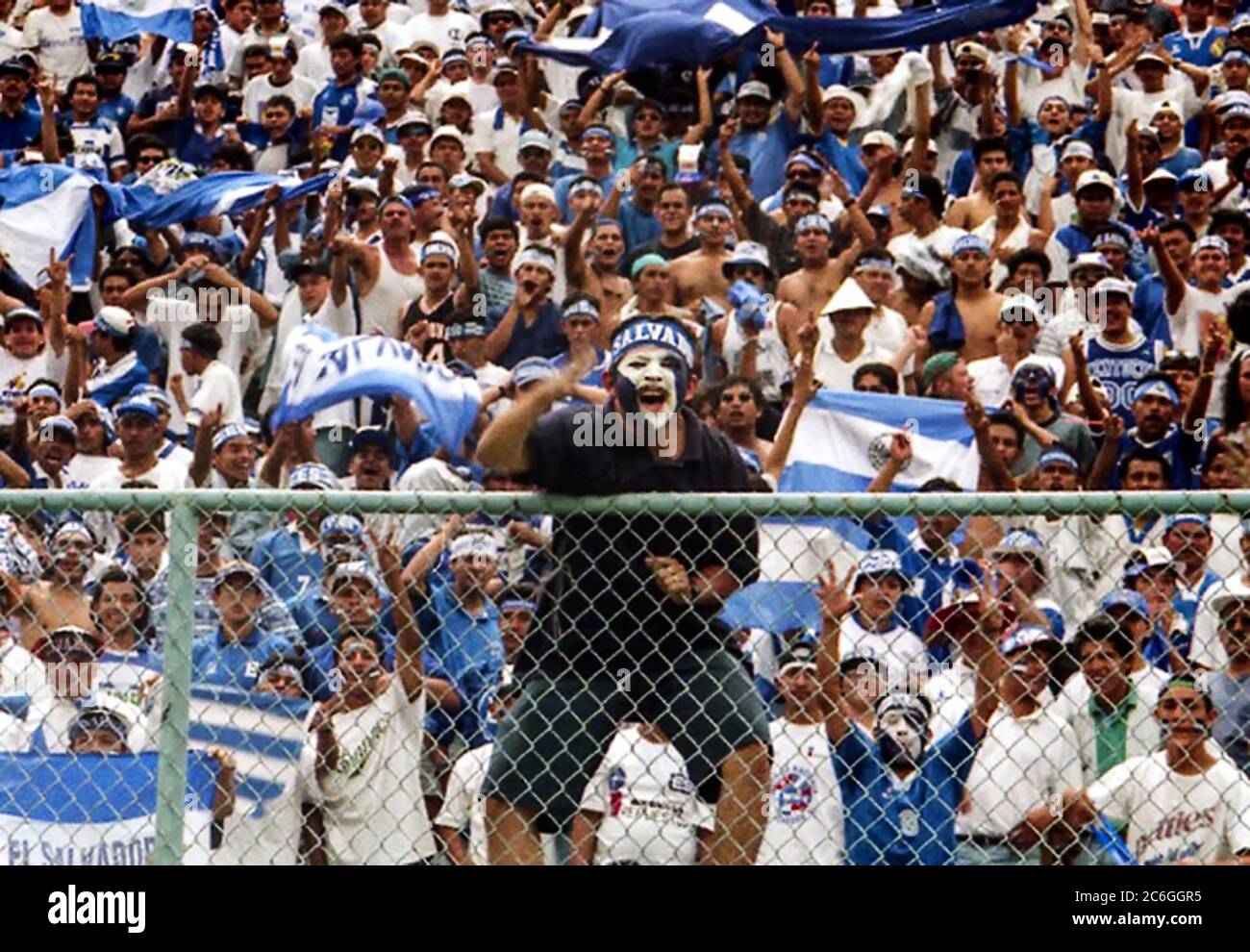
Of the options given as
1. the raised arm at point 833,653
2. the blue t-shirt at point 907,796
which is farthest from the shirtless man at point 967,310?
the blue t-shirt at point 907,796

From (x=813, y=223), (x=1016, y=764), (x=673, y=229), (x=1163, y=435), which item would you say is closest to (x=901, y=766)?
(x=1016, y=764)

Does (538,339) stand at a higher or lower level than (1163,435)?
higher

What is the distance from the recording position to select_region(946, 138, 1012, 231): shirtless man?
1356 cm

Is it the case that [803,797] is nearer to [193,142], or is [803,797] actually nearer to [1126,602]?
[1126,602]

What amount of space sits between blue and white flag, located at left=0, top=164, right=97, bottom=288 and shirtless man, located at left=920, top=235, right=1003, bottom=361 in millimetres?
4439

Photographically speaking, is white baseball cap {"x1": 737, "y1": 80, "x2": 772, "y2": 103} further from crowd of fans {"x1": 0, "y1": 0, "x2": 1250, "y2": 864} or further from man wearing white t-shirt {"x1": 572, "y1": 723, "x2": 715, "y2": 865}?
man wearing white t-shirt {"x1": 572, "y1": 723, "x2": 715, "y2": 865}

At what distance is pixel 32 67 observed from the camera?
625 inches

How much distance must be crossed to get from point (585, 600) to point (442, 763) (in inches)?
53.9

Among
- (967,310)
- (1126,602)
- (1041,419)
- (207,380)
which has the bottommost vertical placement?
(1126,602)

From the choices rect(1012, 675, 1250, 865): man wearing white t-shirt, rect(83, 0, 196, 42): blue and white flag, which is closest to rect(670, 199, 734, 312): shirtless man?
rect(83, 0, 196, 42): blue and white flag

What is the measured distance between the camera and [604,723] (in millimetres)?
7102

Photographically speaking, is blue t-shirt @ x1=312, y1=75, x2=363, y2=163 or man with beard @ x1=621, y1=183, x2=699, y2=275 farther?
blue t-shirt @ x1=312, y1=75, x2=363, y2=163

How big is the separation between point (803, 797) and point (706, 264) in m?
5.50
